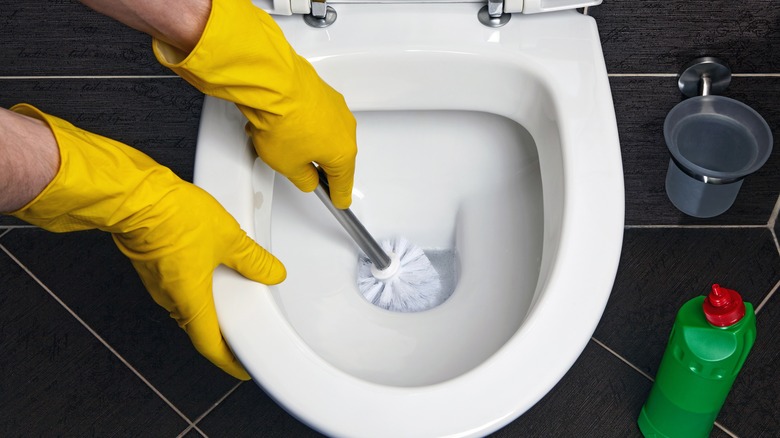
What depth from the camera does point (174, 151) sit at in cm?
119

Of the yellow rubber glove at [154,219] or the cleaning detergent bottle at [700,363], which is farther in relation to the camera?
the cleaning detergent bottle at [700,363]

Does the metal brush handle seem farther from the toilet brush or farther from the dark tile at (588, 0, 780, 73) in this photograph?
the dark tile at (588, 0, 780, 73)

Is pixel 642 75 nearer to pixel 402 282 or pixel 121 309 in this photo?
pixel 402 282

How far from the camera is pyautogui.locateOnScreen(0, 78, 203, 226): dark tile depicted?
1.09 m

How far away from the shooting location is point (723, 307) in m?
0.89

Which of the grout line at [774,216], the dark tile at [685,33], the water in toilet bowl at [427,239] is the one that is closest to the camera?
the water in toilet bowl at [427,239]

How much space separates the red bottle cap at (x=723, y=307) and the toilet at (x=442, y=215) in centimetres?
20

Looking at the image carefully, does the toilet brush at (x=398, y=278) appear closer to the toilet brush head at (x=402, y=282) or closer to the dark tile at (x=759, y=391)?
the toilet brush head at (x=402, y=282)

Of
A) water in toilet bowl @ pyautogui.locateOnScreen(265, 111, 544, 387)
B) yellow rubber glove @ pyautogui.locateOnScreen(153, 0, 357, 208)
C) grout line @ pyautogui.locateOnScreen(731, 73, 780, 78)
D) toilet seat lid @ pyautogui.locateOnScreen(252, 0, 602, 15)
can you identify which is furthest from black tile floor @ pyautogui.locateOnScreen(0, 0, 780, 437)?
yellow rubber glove @ pyautogui.locateOnScreen(153, 0, 357, 208)

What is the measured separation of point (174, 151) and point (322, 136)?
511 millimetres

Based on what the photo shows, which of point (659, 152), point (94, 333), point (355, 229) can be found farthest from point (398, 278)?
point (94, 333)

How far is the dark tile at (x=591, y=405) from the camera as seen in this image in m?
1.09

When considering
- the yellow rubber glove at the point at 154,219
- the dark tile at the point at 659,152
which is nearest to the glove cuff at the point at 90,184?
the yellow rubber glove at the point at 154,219

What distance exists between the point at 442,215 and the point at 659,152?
0.35 meters
